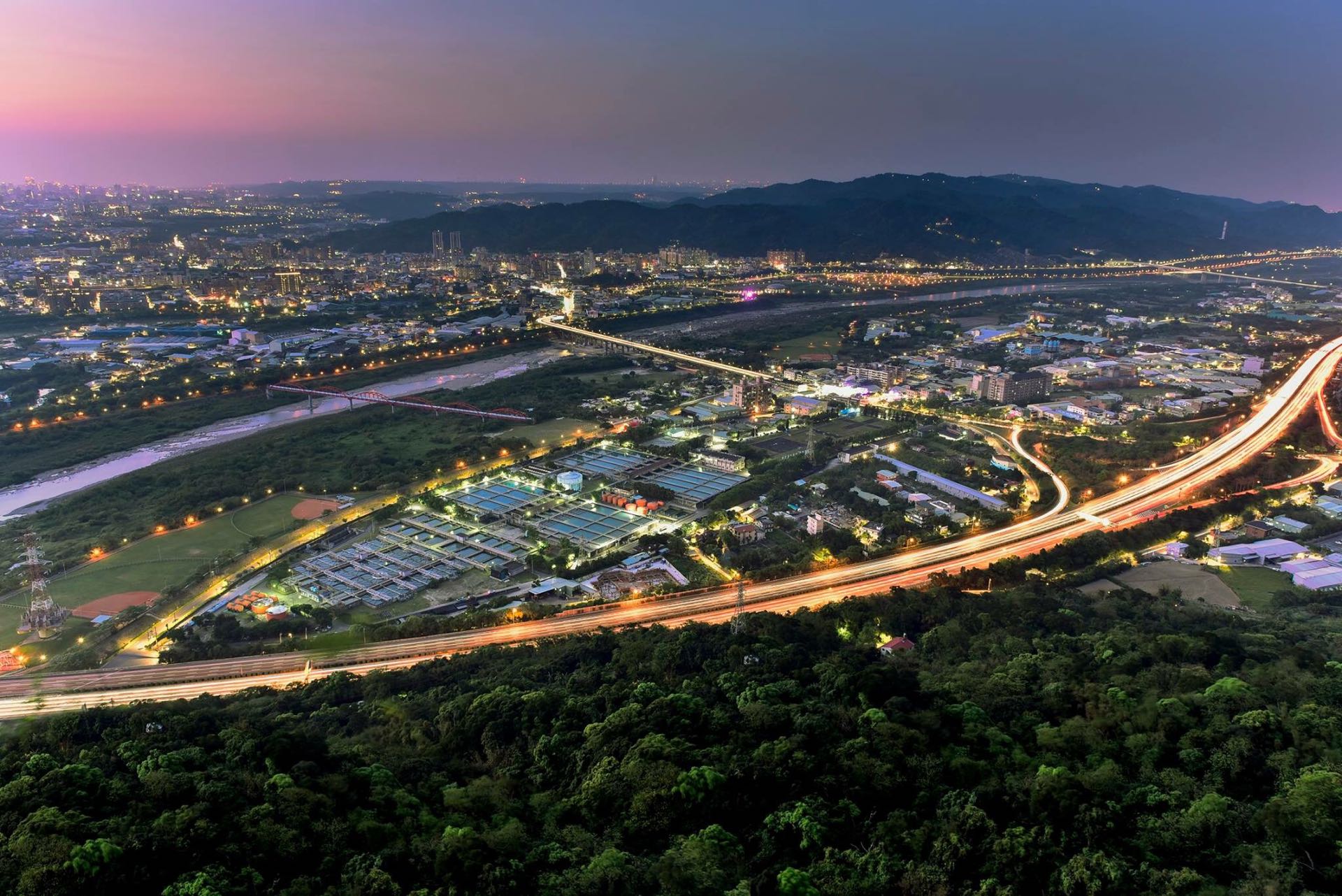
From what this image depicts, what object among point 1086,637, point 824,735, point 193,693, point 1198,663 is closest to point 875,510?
point 1086,637

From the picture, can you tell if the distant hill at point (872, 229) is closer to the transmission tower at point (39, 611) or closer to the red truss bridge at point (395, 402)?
the red truss bridge at point (395, 402)

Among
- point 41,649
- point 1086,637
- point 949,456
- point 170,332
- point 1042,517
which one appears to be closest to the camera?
point 1086,637

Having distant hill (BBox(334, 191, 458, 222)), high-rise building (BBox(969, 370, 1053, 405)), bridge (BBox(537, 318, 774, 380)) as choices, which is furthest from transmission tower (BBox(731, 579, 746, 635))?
distant hill (BBox(334, 191, 458, 222))

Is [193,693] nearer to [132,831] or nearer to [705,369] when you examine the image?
[132,831]

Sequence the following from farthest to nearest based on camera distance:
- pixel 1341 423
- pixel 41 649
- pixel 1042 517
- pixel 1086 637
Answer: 1. pixel 1341 423
2. pixel 1042 517
3. pixel 41 649
4. pixel 1086 637

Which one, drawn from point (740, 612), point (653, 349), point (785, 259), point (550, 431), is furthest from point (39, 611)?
point (785, 259)

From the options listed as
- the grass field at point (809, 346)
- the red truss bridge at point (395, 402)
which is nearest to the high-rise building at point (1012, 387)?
the grass field at point (809, 346)

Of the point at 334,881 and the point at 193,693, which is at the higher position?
the point at 334,881
